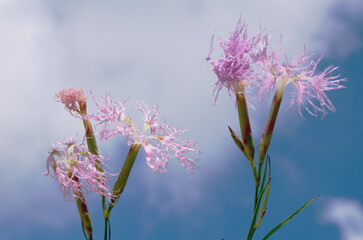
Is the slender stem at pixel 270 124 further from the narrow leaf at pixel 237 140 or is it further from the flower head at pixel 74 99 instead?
the flower head at pixel 74 99

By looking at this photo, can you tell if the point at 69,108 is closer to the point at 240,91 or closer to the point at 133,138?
the point at 133,138

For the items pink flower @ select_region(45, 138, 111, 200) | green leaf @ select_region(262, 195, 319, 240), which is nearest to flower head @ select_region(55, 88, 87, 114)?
pink flower @ select_region(45, 138, 111, 200)

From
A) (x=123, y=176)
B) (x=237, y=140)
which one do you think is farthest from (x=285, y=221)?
(x=123, y=176)

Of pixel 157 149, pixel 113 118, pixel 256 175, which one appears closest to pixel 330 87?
pixel 256 175

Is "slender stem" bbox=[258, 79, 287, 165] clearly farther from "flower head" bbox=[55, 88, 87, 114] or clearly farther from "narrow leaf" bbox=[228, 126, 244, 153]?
"flower head" bbox=[55, 88, 87, 114]

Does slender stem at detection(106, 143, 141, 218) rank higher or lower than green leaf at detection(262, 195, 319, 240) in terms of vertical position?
higher

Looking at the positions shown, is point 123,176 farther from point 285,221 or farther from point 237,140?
point 285,221
